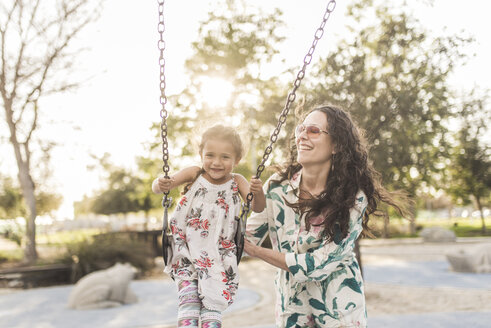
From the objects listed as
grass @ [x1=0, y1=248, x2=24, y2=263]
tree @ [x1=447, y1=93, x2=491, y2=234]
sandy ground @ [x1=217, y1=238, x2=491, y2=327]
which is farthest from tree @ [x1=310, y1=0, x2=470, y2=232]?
tree @ [x1=447, y1=93, x2=491, y2=234]

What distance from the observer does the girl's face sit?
117 inches

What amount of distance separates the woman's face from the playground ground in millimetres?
3661

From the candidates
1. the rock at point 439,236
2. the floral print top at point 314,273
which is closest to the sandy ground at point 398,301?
the floral print top at point 314,273

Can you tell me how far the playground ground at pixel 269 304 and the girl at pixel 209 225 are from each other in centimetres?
374

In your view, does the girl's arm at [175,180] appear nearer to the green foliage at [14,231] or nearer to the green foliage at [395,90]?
the green foliage at [395,90]

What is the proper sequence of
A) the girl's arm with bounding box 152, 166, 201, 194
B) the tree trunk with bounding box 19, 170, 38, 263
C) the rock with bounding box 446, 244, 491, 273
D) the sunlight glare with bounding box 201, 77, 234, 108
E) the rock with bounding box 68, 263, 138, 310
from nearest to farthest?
the girl's arm with bounding box 152, 166, 201, 194 → the rock with bounding box 68, 263, 138, 310 → the rock with bounding box 446, 244, 491, 273 → the sunlight glare with bounding box 201, 77, 234, 108 → the tree trunk with bounding box 19, 170, 38, 263

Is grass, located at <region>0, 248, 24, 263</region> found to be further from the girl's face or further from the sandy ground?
the girl's face

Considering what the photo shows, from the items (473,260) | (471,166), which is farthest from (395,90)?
(471,166)

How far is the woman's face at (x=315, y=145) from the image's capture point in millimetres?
3018

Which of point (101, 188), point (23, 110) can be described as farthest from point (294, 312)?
point (101, 188)

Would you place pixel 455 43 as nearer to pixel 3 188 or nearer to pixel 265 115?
pixel 265 115

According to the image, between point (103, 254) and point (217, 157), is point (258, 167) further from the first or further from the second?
point (103, 254)

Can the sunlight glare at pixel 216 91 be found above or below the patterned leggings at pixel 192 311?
above

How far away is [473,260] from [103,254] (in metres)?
9.06
